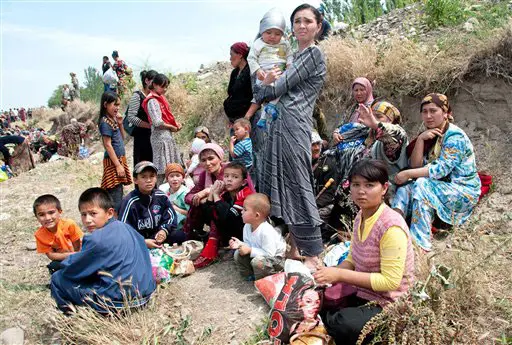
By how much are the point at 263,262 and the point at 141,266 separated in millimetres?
916

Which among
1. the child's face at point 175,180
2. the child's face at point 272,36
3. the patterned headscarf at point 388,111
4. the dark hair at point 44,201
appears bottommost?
the child's face at point 175,180

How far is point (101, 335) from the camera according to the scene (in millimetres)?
2891

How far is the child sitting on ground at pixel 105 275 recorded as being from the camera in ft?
9.89

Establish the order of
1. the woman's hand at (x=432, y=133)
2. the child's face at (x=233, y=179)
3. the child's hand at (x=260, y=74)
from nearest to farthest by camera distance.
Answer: the child's hand at (x=260, y=74) < the woman's hand at (x=432, y=133) < the child's face at (x=233, y=179)

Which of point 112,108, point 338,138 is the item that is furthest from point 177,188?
point 338,138

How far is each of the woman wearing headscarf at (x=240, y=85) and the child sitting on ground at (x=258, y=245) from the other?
75.1 inches

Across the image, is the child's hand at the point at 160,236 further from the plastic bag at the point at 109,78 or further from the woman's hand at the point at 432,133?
the plastic bag at the point at 109,78

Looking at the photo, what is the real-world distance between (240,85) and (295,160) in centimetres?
196

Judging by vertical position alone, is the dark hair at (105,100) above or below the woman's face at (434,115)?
above

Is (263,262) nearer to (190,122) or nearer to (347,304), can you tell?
(347,304)

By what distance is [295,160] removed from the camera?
339 centimetres

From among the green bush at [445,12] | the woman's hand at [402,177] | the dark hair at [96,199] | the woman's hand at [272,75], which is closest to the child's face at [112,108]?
the dark hair at [96,199]

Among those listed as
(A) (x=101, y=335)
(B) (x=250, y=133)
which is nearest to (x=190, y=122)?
(B) (x=250, y=133)

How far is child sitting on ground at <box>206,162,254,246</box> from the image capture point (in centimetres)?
391
